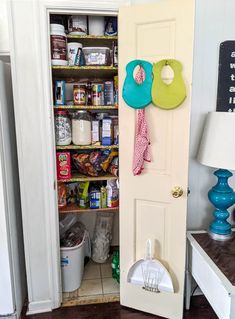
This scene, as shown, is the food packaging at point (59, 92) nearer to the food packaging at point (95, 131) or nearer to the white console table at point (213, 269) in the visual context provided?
the food packaging at point (95, 131)

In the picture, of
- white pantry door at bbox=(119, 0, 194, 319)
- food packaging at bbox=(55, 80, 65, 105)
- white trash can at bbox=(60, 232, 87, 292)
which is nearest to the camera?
white pantry door at bbox=(119, 0, 194, 319)

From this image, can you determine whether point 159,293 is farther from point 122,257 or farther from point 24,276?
point 24,276

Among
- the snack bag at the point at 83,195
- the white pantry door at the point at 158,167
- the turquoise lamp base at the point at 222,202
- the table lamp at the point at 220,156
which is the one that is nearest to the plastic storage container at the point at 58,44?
the white pantry door at the point at 158,167

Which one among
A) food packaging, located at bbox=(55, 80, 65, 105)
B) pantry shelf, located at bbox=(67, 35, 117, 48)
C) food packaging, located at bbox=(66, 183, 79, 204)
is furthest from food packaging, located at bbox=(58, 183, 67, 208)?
pantry shelf, located at bbox=(67, 35, 117, 48)

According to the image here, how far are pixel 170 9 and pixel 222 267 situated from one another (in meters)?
1.40

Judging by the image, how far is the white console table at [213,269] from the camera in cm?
126

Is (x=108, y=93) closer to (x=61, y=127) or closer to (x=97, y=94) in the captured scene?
(x=97, y=94)

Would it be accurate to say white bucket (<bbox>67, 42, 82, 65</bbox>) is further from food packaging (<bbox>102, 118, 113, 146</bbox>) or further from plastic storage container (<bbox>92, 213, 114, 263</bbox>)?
plastic storage container (<bbox>92, 213, 114, 263</bbox>)

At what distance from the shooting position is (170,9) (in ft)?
4.63

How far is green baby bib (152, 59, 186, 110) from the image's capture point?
57.1 inches

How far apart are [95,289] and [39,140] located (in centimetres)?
122

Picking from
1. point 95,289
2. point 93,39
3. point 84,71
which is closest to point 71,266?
point 95,289

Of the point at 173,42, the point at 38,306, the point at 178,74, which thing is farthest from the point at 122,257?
the point at 173,42

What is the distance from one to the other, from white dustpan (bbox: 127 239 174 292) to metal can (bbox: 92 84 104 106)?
1001 mm
